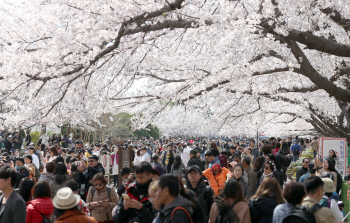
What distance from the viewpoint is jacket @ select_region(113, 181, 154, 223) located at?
13.6ft

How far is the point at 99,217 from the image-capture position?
566cm

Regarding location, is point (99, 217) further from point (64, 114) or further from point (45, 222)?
point (64, 114)

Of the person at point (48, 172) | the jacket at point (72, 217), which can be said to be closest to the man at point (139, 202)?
the jacket at point (72, 217)

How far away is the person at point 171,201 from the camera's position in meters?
3.27

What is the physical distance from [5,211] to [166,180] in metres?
2.00

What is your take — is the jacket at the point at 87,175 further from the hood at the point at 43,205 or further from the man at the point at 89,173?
the hood at the point at 43,205

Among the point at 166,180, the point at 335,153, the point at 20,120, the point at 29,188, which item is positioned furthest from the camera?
the point at 335,153

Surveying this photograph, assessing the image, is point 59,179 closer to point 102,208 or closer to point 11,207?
point 102,208

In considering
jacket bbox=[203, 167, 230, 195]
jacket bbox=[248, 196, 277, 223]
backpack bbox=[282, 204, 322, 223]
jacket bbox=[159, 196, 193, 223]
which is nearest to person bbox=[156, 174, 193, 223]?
jacket bbox=[159, 196, 193, 223]

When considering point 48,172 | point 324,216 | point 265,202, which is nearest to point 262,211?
point 265,202

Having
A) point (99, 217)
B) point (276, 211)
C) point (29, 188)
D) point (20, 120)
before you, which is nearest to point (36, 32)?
point (20, 120)

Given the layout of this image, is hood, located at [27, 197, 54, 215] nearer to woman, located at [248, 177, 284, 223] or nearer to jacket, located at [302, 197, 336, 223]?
woman, located at [248, 177, 284, 223]

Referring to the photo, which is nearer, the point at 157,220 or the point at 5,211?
the point at 157,220

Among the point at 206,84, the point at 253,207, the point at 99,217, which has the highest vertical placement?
the point at 206,84
